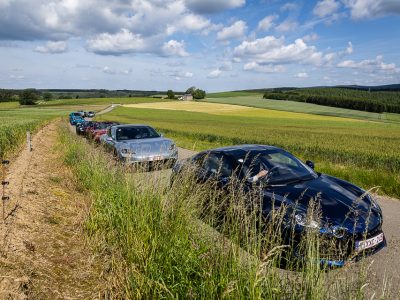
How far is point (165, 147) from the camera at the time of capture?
11.2 metres

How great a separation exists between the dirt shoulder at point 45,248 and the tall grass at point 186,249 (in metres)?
0.26

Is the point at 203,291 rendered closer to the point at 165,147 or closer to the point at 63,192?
the point at 63,192

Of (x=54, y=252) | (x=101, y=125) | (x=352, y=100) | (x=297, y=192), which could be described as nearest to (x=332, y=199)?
(x=297, y=192)

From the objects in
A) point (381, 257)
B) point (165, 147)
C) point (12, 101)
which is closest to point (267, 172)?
point (381, 257)

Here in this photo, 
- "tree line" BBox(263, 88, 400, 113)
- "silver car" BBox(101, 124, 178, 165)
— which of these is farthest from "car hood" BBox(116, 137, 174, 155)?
"tree line" BBox(263, 88, 400, 113)

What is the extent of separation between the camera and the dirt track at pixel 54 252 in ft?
10.8

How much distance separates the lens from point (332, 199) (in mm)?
4648

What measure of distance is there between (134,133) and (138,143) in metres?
1.29

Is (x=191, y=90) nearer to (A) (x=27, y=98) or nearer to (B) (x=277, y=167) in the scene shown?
(A) (x=27, y=98)

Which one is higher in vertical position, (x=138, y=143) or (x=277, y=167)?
(x=277, y=167)

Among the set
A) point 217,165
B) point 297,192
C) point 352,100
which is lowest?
point 297,192

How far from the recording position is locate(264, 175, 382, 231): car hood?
13.7 feet

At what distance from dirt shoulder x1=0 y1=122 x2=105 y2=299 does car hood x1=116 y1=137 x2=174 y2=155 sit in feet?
13.6

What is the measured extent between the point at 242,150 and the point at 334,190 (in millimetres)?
1770
